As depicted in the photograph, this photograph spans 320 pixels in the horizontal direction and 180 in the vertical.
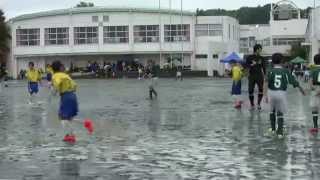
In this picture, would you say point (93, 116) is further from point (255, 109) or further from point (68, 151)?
point (68, 151)

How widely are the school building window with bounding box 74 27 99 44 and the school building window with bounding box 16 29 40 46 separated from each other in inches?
222

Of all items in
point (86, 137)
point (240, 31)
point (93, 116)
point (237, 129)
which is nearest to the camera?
point (86, 137)

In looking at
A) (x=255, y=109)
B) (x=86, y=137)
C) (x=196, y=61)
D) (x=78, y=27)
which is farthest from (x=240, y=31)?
(x=86, y=137)

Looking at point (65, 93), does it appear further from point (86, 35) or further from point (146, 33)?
point (86, 35)

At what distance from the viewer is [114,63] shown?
91.2m

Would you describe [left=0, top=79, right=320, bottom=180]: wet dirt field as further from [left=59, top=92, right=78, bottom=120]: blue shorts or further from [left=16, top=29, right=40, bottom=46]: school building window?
[left=16, top=29, right=40, bottom=46]: school building window

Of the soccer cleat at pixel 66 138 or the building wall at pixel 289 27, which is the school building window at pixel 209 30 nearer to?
the building wall at pixel 289 27

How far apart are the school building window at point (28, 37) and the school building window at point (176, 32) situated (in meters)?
18.0

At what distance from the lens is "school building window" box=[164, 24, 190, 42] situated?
89.8 meters

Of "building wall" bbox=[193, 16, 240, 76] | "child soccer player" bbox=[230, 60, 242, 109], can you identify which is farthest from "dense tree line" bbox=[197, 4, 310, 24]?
"child soccer player" bbox=[230, 60, 242, 109]

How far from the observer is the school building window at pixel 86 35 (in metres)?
91.0

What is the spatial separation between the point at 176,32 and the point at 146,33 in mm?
3992

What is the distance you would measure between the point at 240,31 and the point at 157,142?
4005 inches

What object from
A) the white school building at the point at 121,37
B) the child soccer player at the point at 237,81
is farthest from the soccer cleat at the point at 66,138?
the white school building at the point at 121,37
